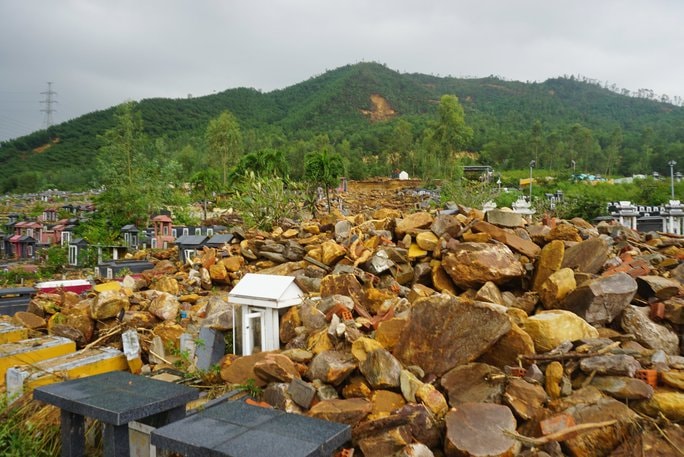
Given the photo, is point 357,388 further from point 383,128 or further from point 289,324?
point 383,128

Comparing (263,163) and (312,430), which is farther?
(263,163)

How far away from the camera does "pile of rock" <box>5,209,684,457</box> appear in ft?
8.45

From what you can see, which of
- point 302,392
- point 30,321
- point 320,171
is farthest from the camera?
point 320,171

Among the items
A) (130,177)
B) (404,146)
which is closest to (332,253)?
(130,177)

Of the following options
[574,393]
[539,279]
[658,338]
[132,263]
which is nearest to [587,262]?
[539,279]

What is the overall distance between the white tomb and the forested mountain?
18.1 meters

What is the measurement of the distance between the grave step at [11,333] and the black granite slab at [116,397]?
2770 millimetres

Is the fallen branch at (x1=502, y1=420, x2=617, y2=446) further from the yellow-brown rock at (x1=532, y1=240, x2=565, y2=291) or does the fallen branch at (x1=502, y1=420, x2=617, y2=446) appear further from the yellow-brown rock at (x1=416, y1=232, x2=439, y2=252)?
the yellow-brown rock at (x1=416, y1=232, x2=439, y2=252)

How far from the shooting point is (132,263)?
846cm

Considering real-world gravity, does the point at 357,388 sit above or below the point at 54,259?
above

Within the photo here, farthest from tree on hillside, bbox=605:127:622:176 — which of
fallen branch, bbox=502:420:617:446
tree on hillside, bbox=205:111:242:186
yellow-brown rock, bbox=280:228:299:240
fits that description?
fallen branch, bbox=502:420:617:446

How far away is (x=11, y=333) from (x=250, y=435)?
13.9ft

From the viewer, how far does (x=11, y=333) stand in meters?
5.00

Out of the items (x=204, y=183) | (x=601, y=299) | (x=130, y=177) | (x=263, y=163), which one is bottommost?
(x=601, y=299)
